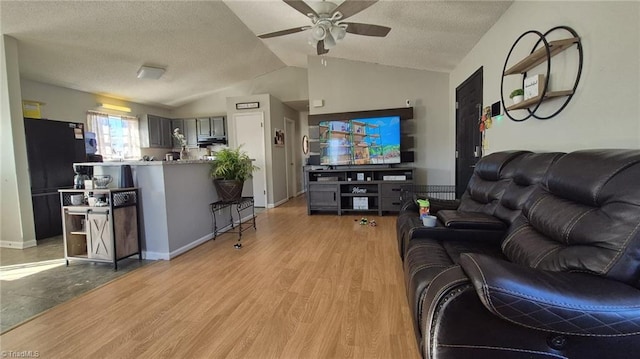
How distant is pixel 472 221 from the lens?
1.87 m

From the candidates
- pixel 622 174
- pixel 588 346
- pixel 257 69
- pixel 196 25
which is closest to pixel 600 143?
pixel 622 174

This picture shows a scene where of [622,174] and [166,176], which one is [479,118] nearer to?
[622,174]

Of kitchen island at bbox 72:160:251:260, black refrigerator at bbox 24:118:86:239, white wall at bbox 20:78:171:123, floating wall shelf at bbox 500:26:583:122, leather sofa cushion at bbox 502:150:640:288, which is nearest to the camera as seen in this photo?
leather sofa cushion at bbox 502:150:640:288

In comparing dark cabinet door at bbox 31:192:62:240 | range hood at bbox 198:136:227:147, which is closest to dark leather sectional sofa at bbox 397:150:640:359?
dark cabinet door at bbox 31:192:62:240

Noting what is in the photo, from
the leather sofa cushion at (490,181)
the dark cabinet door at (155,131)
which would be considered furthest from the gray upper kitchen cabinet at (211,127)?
the leather sofa cushion at (490,181)

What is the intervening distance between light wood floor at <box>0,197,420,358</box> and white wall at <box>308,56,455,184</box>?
8.26ft

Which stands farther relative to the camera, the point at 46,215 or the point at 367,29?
the point at 46,215

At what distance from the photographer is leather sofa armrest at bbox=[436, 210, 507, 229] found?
72.0 inches

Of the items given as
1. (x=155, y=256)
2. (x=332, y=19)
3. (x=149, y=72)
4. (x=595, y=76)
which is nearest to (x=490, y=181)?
(x=595, y=76)

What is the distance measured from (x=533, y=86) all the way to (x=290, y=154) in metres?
5.58

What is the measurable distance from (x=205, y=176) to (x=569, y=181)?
3448 mm

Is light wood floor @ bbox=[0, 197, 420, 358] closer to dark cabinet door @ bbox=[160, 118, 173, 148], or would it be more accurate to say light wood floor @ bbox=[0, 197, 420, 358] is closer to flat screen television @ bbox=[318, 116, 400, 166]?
flat screen television @ bbox=[318, 116, 400, 166]

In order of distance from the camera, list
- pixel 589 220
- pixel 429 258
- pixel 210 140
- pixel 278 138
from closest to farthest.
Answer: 1. pixel 589 220
2. pixel 429 258
3. pixel 278 138
4. pixel 210 140

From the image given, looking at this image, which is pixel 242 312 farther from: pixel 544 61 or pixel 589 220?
pixel 544 61
